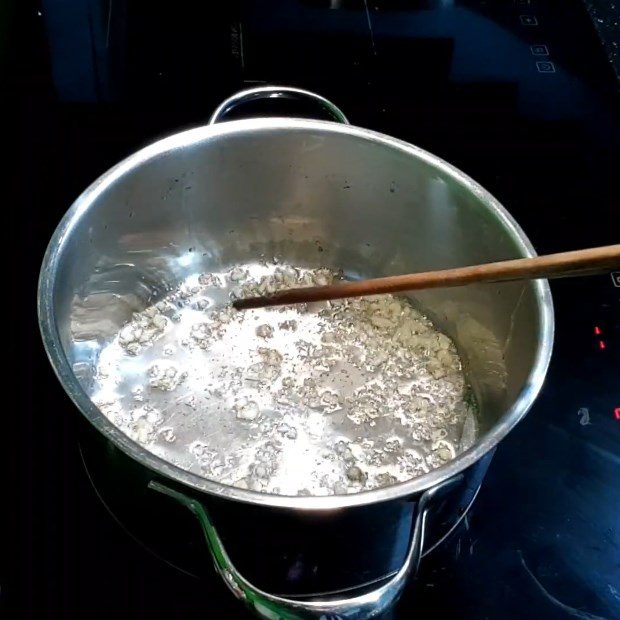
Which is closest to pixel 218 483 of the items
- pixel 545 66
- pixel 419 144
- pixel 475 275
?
pixel 475 275

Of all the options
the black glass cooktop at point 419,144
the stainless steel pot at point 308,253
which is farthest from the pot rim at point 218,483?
the black glass cooktop at point 419,144

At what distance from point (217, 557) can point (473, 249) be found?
1.46 ft

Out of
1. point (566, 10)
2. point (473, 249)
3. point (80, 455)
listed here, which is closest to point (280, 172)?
point (473, 249)

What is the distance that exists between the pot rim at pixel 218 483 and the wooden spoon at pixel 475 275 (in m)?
0.07

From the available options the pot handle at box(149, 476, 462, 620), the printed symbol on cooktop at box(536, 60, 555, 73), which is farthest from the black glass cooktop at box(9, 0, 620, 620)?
the pot handle at box(149, 476, 462, 620)

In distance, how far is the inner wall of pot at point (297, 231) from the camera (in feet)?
2.76

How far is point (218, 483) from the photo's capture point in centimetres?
57

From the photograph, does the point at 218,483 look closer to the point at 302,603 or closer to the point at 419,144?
the point at 302,603

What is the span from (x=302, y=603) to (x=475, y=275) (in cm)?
30

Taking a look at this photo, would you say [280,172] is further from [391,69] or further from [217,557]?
[217,557]

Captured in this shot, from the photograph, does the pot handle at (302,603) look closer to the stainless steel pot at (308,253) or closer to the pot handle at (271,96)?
the stainless steel pot at (308,253)

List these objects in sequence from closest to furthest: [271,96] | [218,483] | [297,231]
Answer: [218,483]
[271,96]
[297,231]

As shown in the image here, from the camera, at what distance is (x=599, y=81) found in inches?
42.4

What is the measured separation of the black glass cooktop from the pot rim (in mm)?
132
